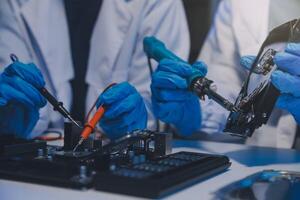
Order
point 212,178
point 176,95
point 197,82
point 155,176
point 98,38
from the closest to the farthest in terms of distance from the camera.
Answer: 1. point 155,176
2. point 212,178
3. point 197,82
4. point 176,95
5. point 98,38

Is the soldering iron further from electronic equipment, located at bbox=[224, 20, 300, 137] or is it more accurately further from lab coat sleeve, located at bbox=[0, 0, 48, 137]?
lab coat sleeve, located at bbox=[0, 0, 48, 137]

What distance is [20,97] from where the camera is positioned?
92 centimetres

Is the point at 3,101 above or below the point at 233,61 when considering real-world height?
below

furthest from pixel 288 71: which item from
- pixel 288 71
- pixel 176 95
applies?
pixel 176 95

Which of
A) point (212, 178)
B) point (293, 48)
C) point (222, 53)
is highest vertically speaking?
point (222, 53)

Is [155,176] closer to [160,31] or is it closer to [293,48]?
[293,48]

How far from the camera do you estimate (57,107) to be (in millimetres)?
848

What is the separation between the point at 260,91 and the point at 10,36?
865mm

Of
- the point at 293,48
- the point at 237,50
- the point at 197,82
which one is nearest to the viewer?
the point at 293,48

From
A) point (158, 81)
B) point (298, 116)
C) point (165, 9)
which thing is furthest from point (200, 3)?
point (298, 116)

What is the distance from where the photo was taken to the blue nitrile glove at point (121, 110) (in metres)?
0.93

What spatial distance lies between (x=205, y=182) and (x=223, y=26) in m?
0.83

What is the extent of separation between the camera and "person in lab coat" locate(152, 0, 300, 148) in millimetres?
1029

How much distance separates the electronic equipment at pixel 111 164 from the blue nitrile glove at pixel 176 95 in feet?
0.76
